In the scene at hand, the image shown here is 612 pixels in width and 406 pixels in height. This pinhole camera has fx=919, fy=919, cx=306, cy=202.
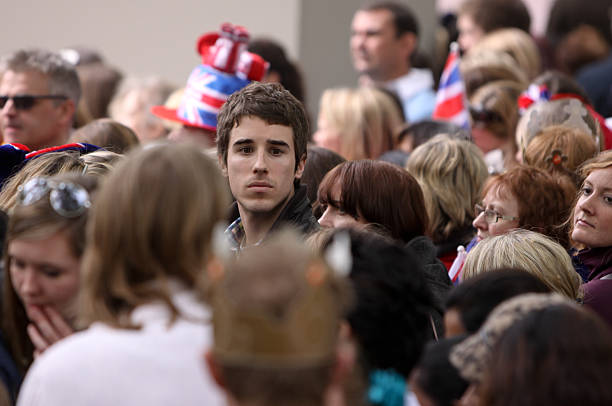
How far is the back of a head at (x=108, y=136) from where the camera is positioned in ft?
16.3

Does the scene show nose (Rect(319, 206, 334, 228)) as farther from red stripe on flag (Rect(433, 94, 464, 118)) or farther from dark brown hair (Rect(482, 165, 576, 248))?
red stripe on flag (Rect(433, 94, 464, 118))

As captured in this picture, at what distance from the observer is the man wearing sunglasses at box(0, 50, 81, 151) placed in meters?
5.56

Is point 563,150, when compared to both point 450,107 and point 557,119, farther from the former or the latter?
point 450,107

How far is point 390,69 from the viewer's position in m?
7.96

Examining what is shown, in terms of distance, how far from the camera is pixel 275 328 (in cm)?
175

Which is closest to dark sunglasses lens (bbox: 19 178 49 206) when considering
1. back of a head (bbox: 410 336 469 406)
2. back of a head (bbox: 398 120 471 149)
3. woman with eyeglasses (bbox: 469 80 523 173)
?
back of a head (bbox: 410 336 469 406)

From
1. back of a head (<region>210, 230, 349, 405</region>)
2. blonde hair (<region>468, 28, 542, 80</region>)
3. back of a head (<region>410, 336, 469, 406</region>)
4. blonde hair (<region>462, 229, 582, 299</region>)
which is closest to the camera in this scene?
back of a head (<region>210, 230, 349, 405</region>)

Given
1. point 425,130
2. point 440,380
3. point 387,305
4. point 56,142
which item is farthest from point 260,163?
point 56,142

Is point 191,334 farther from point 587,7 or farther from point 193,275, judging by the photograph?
point 587,7

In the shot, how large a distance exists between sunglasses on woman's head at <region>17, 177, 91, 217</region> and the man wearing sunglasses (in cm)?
301

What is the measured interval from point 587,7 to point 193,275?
21.8 feet

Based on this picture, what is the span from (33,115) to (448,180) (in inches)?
102

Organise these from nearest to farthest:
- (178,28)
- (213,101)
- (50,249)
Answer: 1. (50,249)
2. (213,101)
3. (178,28)

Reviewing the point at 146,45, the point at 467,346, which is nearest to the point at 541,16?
the point at 146,45
